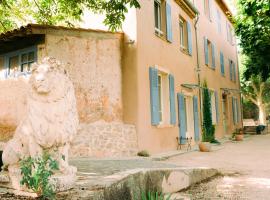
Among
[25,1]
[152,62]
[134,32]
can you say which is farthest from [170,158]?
[25,1]

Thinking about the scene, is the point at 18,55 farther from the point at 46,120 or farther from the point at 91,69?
the point at 46,120

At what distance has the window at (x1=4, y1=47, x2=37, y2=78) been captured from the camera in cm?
920

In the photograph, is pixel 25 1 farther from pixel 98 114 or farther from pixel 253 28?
pixel 253 28

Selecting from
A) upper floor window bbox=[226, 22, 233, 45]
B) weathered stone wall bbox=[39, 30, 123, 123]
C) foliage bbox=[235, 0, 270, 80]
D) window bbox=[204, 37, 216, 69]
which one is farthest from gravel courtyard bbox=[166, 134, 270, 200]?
upper floor window bbox=[226, 22, 233, 45]

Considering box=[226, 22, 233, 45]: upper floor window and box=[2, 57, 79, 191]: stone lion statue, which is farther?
box=[226, 22, 233, 45]: upper floor window

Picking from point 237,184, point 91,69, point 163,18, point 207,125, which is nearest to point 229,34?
point 207,125

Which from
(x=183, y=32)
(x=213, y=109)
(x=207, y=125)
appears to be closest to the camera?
(x=183, y=32)

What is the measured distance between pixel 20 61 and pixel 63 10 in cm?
258

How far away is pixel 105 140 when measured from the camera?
848 centimetres

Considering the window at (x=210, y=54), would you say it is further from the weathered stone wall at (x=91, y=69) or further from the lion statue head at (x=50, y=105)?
the lion statue head at (x=50, y=105)

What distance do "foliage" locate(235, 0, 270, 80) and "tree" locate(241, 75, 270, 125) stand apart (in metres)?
12.0

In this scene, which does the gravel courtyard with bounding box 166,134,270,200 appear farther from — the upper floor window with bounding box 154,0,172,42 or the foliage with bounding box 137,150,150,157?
the upper floor window with bounding box 154,0,172,42

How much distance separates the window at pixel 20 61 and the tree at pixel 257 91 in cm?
2293

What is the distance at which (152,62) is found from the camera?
10.0m
